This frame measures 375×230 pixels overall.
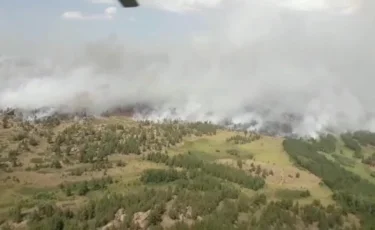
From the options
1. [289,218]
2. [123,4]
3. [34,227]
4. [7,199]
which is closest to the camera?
[123,4]

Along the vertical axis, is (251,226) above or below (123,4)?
below

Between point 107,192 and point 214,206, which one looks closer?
point 214,206

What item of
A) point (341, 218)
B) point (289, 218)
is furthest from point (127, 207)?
point (341, 218)

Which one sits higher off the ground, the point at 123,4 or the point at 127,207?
the point at 123,4

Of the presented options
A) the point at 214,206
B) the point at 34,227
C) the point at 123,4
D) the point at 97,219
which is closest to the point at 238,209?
the point at 214,206

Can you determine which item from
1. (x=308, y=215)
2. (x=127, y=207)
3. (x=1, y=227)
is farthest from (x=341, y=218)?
(x=1, y=227)

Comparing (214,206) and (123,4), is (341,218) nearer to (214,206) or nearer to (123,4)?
(214,206)

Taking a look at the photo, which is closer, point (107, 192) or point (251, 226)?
point (251, 226)

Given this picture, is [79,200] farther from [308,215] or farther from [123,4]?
[123,4]

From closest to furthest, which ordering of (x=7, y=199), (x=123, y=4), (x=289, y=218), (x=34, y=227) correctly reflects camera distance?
(x=123, y=4), (x=34, y=227), (x=289, y=218), (x=7, y=199)
